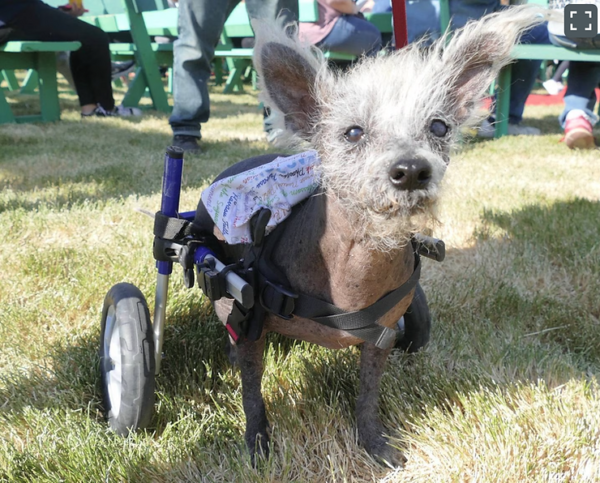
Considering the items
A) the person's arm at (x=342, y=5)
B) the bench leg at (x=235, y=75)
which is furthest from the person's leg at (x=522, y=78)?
the bench leg at (x=235, y=75)

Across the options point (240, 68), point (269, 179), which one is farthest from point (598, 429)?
point (240, 68)

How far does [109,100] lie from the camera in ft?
23.5

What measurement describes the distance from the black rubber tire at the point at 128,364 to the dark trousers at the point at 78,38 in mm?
5533

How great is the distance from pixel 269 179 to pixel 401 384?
30.3 inches

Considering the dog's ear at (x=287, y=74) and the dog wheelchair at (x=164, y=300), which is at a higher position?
the dog's ear at (x=287, y=74)

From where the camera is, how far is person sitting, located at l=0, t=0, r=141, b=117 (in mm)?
5992

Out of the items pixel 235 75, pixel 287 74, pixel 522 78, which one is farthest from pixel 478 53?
pixel 235 75

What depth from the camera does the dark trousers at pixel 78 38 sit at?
6.06 meters

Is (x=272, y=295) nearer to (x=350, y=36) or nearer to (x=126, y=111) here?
(x=350, y=36)

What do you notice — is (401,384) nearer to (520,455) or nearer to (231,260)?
(520,455)

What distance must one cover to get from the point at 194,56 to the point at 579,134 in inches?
140

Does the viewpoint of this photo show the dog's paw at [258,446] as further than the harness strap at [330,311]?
Yes

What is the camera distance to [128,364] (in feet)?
4.87

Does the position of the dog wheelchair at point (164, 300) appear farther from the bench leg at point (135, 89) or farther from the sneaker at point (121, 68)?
the sneaker at point (121, 68)
